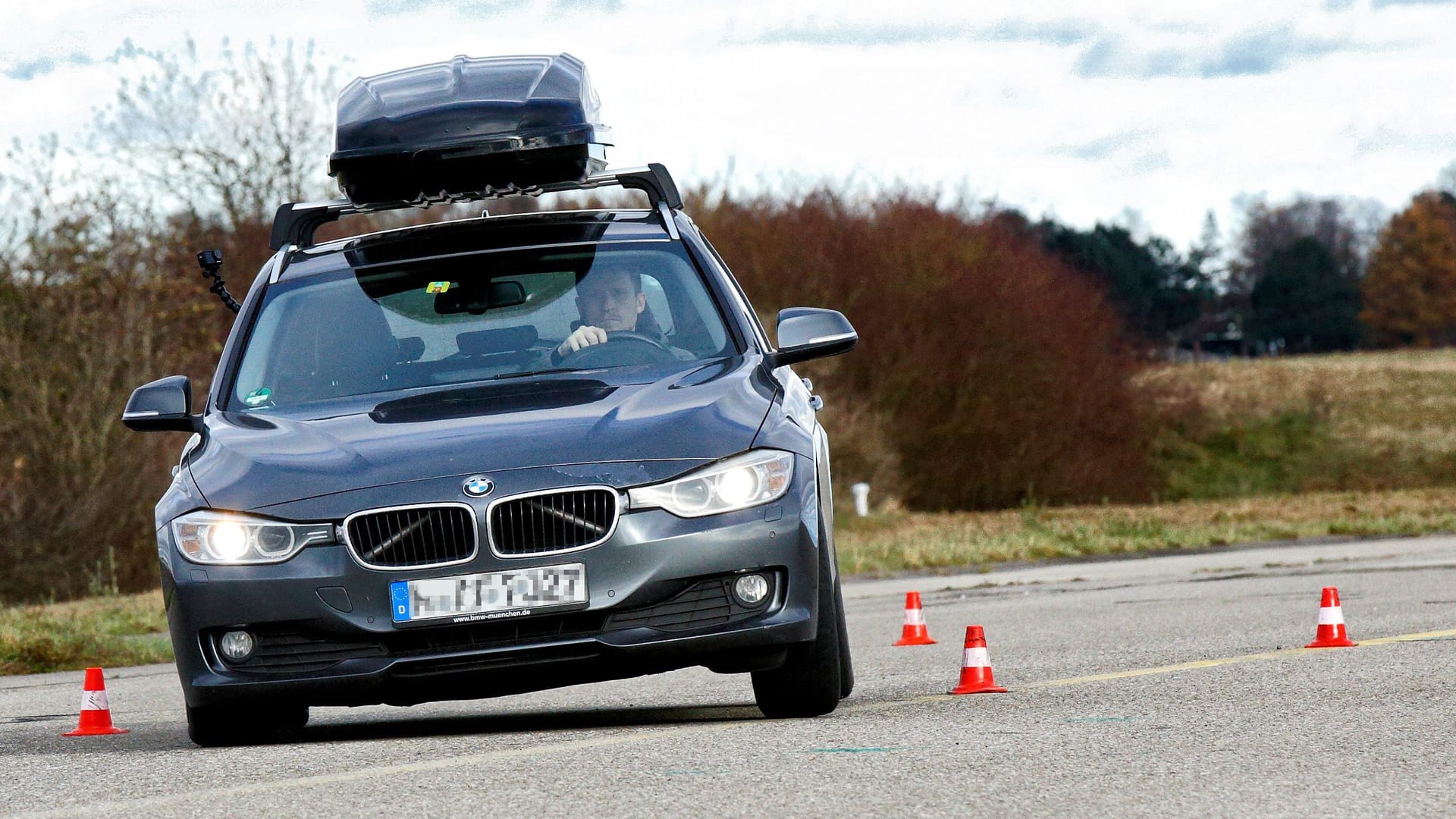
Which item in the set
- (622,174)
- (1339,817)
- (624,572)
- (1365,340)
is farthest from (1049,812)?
(1365,340)

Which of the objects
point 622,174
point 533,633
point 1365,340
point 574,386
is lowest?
point 1365,340

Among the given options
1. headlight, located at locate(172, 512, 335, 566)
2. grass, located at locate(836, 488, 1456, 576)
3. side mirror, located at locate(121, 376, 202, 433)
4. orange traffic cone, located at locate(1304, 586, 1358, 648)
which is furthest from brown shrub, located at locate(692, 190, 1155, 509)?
headlight, located at locate(172, 512, 335, 566)

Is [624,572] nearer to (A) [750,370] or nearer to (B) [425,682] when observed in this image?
(B) [425,682]

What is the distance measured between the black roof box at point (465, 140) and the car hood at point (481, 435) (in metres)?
2.16

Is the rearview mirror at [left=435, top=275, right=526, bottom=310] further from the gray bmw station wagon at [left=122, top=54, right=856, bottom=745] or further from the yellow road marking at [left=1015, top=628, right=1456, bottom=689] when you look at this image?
the yellow road marking at [left=1015, top=628, right=1456, bottom=689]

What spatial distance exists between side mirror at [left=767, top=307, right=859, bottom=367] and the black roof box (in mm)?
1893

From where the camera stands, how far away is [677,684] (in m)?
9.45

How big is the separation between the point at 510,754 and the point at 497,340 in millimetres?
1894

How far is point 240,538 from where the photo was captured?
643cm

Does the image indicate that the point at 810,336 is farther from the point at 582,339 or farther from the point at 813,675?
the point at 813,675

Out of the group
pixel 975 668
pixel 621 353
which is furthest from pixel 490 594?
pixel 975 668

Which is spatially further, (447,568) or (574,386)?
(574,386)

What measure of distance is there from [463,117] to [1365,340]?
395 ft

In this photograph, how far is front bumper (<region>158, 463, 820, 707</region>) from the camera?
20.7 ft
